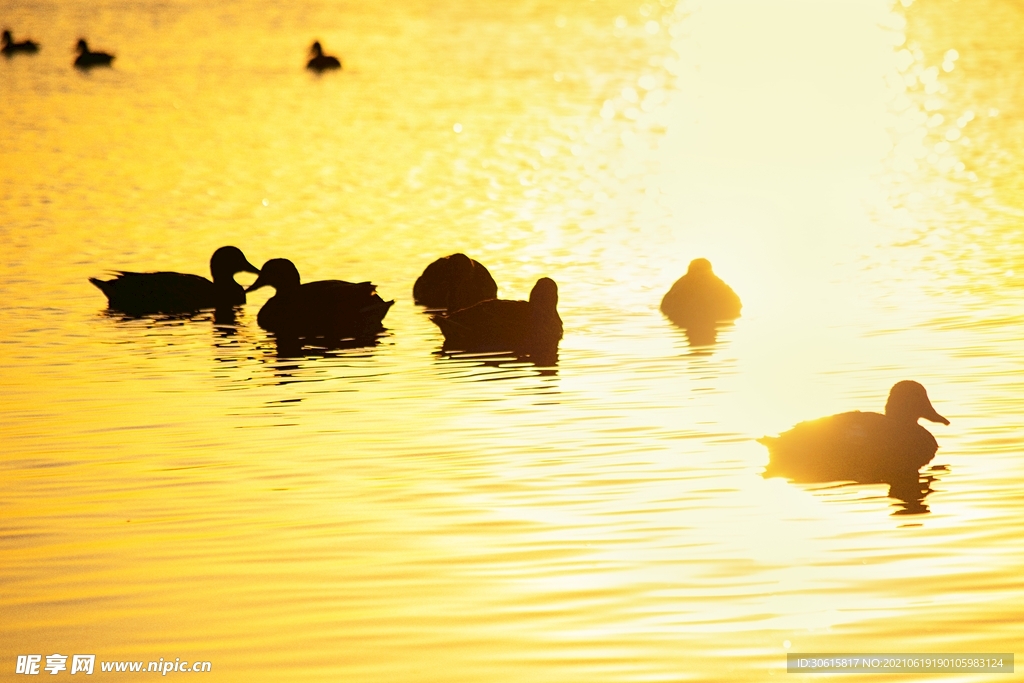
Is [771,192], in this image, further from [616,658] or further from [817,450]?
[616,658]

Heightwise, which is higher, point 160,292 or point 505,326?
point 160,292

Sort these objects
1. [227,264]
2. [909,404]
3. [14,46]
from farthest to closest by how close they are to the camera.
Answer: [14,46]
[227,264]
[909,404]

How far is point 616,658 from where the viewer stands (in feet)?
26.5

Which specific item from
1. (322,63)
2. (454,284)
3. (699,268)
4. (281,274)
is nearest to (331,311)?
(454,284)

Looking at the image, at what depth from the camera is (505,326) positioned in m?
18.6

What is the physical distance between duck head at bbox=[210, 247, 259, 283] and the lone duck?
1249 cm

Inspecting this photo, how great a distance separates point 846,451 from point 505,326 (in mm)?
7244

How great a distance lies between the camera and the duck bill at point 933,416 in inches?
496

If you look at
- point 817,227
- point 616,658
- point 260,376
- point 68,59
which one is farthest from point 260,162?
point 68,59

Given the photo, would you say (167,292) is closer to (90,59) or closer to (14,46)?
(90,59)

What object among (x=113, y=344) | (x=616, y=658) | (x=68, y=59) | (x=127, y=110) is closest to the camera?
(x=616, y=658)

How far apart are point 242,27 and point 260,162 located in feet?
175

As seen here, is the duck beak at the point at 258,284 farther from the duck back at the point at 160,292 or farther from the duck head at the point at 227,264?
the duck back at the point at 160,292

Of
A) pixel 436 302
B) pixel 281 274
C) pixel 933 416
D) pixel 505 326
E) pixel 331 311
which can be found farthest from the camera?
pixel 281 274
